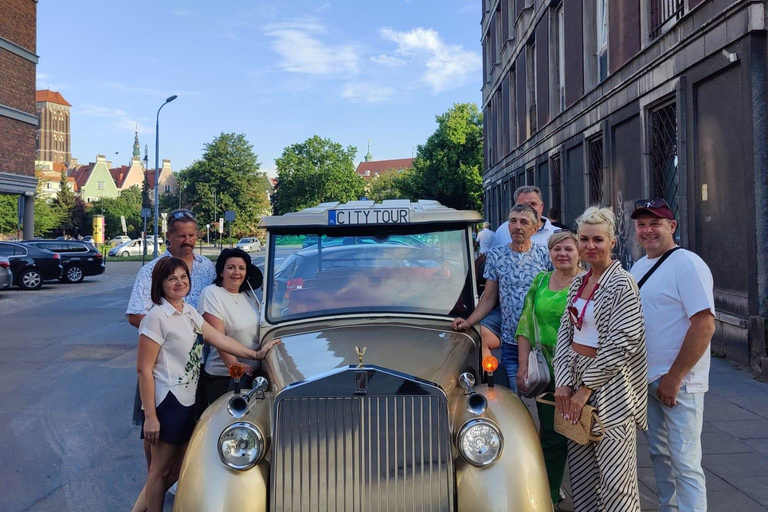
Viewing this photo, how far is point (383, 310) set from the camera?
4133mm

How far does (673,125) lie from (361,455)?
11.0 metres

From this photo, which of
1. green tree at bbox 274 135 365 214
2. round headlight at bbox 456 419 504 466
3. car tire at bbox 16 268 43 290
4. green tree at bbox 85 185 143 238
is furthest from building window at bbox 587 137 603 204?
green tree at bbox 85 185 143 238

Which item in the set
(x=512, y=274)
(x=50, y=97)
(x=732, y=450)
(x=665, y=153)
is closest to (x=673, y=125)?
(x=665, y=153)

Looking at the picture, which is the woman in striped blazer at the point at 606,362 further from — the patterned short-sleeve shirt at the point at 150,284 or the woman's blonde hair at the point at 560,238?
the patterned short-sleeve shirt at the point at 150,284

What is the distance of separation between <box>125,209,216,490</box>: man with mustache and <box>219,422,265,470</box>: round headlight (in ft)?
4.56

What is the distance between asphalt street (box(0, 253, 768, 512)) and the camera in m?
4.83

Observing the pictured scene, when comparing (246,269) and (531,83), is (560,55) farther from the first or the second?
(246,269)

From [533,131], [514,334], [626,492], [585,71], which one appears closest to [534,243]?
[514,334]

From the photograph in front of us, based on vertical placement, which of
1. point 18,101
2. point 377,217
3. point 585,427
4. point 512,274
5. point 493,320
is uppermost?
point 18,101

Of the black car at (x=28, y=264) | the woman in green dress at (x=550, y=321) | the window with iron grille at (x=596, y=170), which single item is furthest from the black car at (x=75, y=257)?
the woman in green dress at (x=550, y=321)

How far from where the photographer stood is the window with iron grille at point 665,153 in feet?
39.2

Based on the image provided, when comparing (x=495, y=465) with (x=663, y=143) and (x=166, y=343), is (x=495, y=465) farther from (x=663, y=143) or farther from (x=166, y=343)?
(x=663, y=143)

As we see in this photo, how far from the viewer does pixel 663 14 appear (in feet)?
39.1

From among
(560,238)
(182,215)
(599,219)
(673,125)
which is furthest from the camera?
(673,125)
